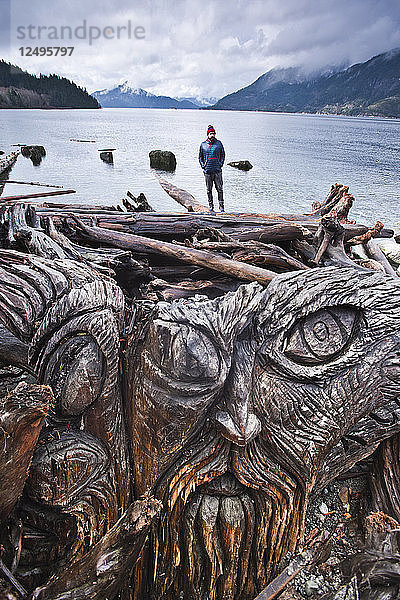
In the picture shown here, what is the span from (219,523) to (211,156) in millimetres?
8259

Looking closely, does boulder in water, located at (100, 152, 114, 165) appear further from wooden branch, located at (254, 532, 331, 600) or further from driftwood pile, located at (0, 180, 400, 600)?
wooden branch, located at (254, 532, 331, 600)

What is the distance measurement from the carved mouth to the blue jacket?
8.03m

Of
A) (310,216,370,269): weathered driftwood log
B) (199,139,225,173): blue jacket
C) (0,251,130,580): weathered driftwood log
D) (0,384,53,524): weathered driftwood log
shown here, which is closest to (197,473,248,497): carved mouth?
(0,251,130,580): weathered driftwood log

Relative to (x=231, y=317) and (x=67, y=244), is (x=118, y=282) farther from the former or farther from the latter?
(x=231, y=317)

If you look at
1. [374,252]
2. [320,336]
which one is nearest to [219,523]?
[320,336]

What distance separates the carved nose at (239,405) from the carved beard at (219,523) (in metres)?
0.17

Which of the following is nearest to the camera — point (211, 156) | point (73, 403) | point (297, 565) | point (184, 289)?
point (297, 565)

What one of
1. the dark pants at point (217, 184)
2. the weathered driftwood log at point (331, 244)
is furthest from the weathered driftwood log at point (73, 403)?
the dark pants at point (217, 184)

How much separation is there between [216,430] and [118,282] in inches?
61.6

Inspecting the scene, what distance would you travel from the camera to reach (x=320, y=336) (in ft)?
8.70

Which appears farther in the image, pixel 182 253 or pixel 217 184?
pixel 217 184

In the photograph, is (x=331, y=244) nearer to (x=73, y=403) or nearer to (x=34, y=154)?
(x=73, y=403)

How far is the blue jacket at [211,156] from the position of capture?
9352 mm

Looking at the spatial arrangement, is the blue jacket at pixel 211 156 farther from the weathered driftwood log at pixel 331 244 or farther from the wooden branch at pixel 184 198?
the weathered driftwood log at pixel 331 244
